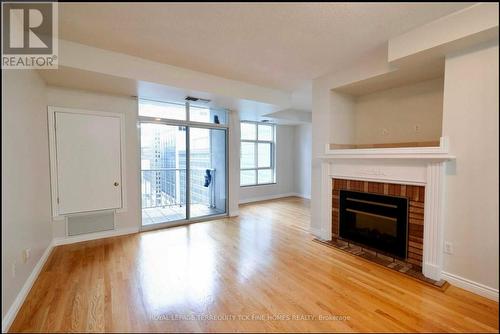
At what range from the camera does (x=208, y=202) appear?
512 cm

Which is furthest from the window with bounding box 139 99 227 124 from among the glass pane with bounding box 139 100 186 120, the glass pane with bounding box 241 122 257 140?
the glass pane with bounding box 241 122 257 140

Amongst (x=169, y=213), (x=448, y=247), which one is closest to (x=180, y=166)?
(x=169, y=213)

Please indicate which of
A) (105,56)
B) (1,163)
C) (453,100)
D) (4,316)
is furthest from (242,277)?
(105,56)

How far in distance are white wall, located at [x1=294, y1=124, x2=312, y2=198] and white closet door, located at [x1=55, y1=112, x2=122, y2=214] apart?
528cm

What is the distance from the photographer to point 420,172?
8.45 feet

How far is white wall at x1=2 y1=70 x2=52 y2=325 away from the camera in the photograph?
1.84 meters

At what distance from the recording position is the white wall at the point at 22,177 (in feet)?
6.05

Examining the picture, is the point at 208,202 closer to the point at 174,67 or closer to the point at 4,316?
the point at 174,67

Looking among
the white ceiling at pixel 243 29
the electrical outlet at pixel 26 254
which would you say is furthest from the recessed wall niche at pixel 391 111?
the electrical outlet at pixel 26 254

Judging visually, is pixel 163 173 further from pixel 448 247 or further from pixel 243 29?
pixel 448 247

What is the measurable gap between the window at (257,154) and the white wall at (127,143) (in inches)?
125

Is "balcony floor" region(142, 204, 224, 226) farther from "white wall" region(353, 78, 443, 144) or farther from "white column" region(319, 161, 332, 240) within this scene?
"white wall" region(353, 78, 443, 144)

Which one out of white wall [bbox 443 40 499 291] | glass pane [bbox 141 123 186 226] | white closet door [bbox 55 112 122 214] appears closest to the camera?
white wall [bbox 443 40 499 291]

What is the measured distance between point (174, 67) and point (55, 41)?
1.29 m
